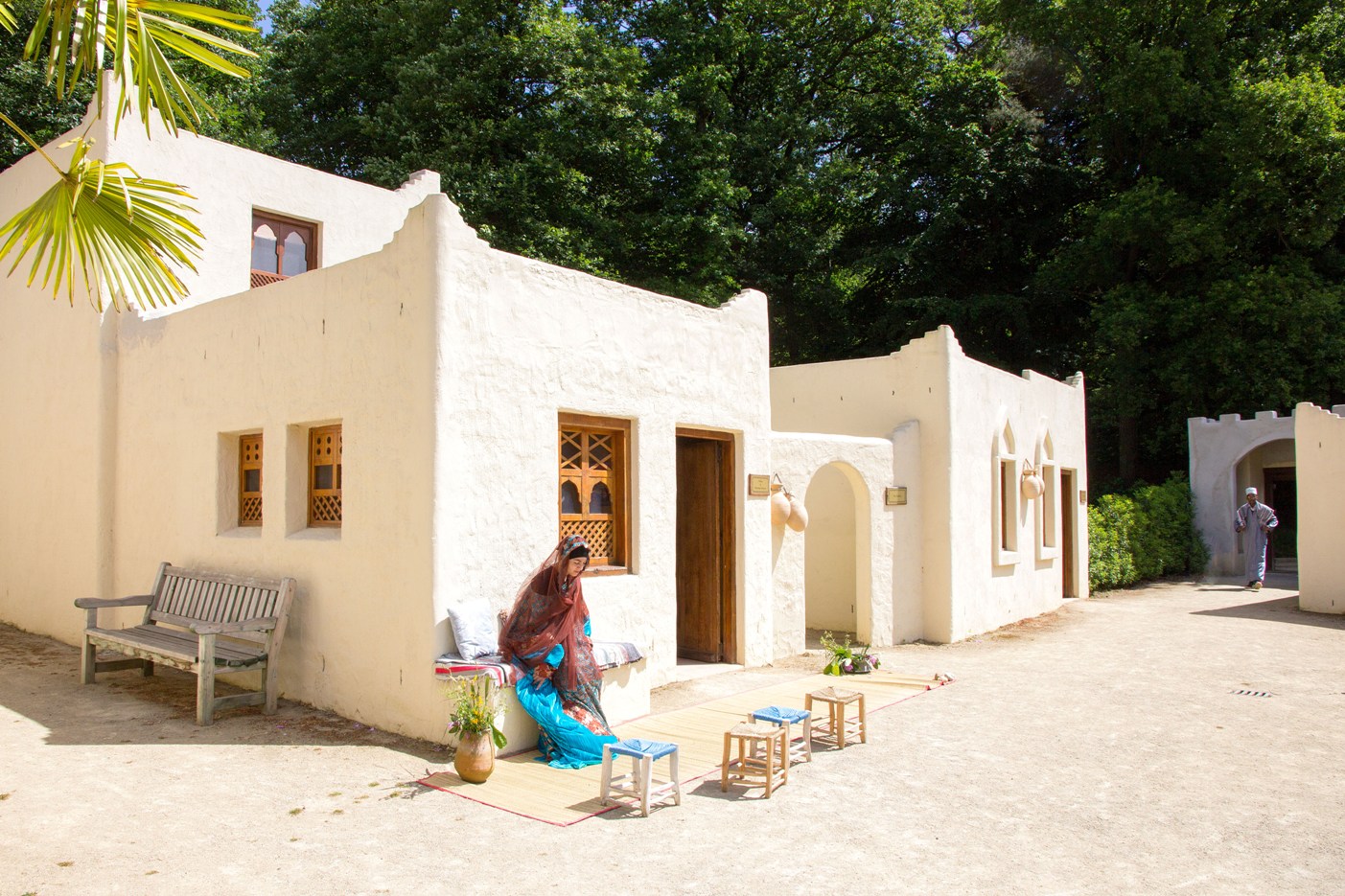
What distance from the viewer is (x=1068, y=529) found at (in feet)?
55.5

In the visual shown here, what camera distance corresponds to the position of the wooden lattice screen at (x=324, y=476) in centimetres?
775

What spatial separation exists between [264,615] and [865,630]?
6579 mm

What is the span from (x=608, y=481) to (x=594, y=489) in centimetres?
17

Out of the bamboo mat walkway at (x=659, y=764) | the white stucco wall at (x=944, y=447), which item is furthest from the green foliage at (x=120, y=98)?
the white stucco wall at (x=944, y=447)

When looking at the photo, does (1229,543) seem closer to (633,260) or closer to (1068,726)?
(633,260)

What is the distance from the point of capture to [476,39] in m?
20.1

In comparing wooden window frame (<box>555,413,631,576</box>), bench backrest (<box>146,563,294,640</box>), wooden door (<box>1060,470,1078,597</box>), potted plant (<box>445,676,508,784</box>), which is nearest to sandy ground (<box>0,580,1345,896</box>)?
potted plant (<box>445,676,508,784</box>)

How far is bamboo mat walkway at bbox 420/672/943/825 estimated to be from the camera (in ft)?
18.1

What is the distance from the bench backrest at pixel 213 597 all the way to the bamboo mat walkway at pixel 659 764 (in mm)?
2443

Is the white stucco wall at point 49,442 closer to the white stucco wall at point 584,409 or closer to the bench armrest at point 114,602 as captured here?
the bench armrest at point 114,602

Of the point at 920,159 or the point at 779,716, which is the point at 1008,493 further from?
the point at 920,159

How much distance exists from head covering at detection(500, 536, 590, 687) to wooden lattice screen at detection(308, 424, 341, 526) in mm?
2074

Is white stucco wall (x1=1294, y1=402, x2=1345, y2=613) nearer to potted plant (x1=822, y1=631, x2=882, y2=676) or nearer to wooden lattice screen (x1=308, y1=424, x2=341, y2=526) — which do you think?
potted plant (x1=822, y1=631, x2=882, y2=676)

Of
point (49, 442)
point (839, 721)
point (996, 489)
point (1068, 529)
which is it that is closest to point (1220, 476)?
point (1068, 529)
